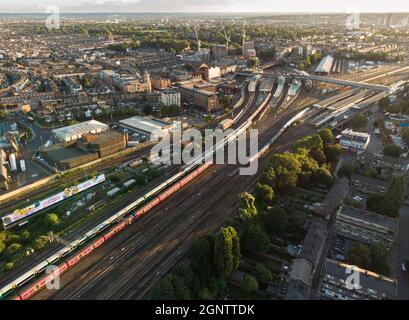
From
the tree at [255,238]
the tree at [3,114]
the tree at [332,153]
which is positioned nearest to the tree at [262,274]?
the tree at [255,238]

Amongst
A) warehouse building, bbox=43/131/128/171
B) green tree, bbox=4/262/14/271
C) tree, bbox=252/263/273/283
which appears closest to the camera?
tree, bbox=252/263/273/283

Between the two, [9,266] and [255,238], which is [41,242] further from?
[255,238]

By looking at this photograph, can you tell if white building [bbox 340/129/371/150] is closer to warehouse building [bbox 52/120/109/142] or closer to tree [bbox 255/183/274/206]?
tree [bbox 255/183/274/206]

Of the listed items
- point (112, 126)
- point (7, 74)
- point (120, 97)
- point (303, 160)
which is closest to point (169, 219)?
point (303, 160)

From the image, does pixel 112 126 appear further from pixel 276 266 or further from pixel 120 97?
pixel 276 266

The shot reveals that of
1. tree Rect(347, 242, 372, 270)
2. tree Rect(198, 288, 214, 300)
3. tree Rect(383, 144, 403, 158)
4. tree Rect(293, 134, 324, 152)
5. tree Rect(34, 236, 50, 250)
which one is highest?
tree Rect(293, 134, 324, 152)

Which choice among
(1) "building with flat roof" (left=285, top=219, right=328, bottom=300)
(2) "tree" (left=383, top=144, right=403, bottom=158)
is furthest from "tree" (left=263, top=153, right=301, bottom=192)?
(2) "tree" (left=383, top=144, right=403, bottom=158)
